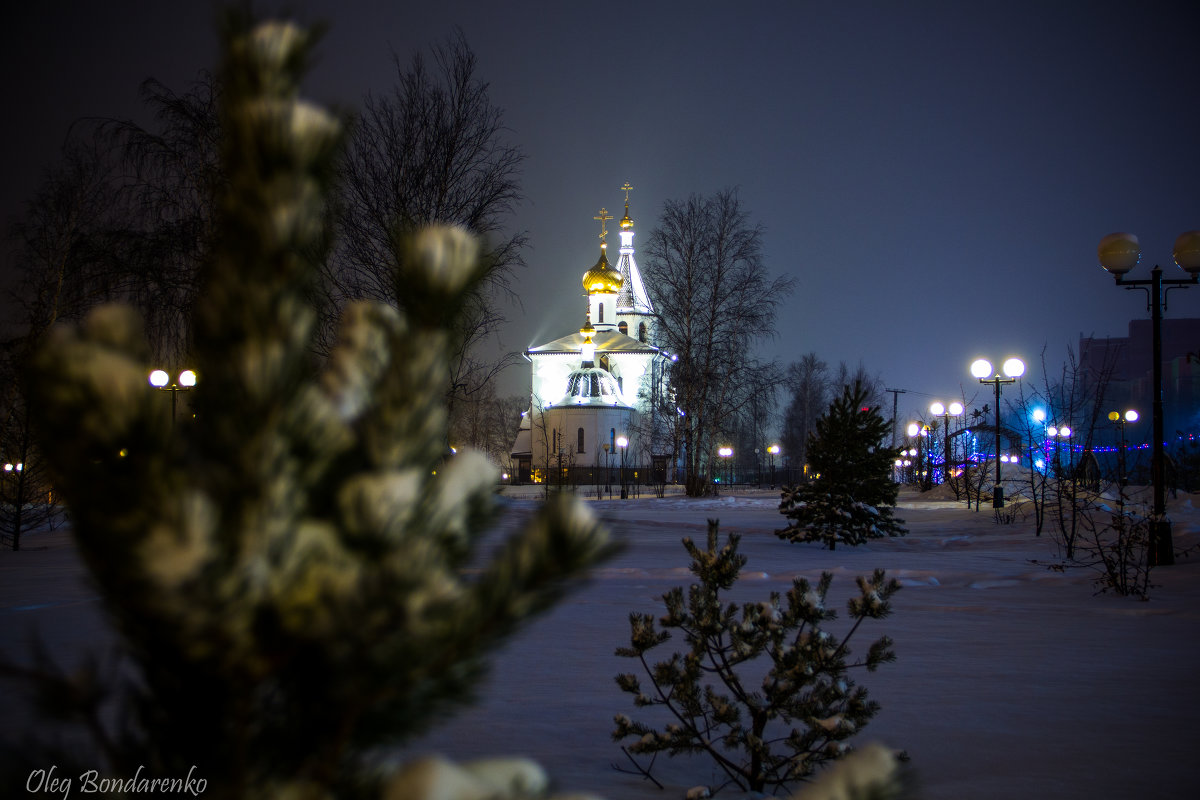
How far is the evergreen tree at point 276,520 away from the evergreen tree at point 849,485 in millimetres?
14474

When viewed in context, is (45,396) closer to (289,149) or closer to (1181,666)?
(289,149)

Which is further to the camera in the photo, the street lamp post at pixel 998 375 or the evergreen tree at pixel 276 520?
the street lamp post at pixel 998 375

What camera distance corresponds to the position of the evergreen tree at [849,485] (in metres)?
15.0

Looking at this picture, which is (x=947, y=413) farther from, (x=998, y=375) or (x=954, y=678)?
(x=954, y=678)

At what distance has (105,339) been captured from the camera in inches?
36.7

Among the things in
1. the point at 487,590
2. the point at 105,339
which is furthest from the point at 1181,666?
the point at 105,339

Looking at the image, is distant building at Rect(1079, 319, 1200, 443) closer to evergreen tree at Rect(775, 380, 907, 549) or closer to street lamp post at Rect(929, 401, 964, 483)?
street lamp post at Rect(929, 401, 964, 483)

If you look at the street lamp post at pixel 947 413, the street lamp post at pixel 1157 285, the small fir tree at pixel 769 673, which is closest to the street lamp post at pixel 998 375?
the street lamp post at pixel 1157 285

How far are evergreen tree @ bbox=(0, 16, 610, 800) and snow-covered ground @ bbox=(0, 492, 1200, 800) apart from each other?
11cm

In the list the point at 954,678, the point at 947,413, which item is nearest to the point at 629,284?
the point at 947,413

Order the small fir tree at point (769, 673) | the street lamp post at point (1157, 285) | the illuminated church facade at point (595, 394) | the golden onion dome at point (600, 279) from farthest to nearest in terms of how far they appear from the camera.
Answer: the golden onion dome at point (600, 279), the illuminated church facade at point (595, 394), the street lamp post at point (1157, 285), the small fir tree at point (769, 673)

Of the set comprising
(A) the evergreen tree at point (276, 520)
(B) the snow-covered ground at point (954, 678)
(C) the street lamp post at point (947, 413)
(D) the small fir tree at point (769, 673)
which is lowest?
(B) the snow-covered ground at point (954, 678)

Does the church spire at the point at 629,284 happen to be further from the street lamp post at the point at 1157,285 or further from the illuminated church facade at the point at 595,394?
the street lamp post at the point at 1157,285

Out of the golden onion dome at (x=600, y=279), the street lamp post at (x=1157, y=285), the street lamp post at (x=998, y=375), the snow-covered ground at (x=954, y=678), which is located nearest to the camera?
the snow-covered ground at (x=954, y=678)
